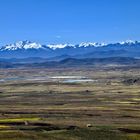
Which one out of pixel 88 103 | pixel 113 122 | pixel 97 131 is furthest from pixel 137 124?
pixel 88 103

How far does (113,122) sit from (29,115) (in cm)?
2228

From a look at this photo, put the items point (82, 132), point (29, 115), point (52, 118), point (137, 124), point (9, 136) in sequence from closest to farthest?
point (9, 136) < point (82, 132) < point (137, 124) < point (52, 118) < point (29, 115)

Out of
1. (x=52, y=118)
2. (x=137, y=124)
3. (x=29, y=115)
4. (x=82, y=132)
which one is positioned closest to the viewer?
(x=82, y=132)

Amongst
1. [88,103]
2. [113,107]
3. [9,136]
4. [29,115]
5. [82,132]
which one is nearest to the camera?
[9,136]

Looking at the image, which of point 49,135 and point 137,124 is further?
point 137,124

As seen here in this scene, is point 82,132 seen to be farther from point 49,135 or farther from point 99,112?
point 99,112

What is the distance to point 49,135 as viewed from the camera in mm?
68938

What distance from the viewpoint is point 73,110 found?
4582 inches

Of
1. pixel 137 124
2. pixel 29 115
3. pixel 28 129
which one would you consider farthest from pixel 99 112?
pixel 28 129

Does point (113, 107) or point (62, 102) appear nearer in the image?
point (113, 107)

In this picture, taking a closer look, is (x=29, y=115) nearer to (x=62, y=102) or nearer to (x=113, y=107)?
(x=113, y=107)

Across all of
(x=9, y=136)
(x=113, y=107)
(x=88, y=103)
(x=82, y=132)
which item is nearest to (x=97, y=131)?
(x=82, y=132)

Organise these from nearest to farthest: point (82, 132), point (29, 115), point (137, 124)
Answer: point (82, 132)
point (137, 124)
point (29, 115)

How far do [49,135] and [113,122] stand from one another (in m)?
23.0
